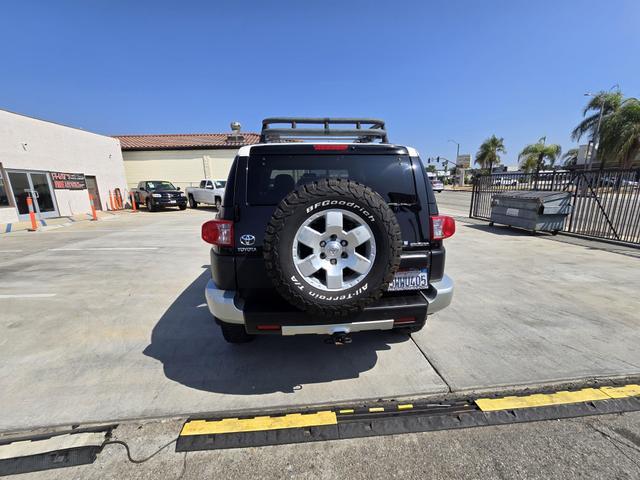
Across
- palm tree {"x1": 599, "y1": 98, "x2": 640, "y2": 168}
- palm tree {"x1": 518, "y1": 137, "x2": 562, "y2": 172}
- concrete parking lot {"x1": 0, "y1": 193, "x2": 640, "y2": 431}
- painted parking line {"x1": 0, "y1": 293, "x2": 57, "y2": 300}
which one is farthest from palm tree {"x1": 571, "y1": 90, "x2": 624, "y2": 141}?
painted parking line {"x1": 0, "y1": 293, "x2": 57, "y2": 300}

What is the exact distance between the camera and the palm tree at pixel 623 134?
20.2m

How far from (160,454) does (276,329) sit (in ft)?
3.50

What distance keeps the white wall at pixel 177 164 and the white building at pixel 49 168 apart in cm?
452

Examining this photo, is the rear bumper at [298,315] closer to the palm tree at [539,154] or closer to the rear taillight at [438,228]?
the rear taillight at [438,228]

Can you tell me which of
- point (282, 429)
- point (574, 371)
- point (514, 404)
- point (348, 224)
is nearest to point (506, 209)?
point (574, 371)

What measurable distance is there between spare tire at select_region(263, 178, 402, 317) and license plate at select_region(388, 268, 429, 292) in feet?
0.96

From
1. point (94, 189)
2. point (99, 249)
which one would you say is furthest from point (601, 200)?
point (94, 189)

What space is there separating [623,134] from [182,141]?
3316 centimetres

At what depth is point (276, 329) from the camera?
2.22 m

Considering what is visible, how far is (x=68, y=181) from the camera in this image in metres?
15.0

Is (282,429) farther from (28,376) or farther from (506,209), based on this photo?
(506,209)

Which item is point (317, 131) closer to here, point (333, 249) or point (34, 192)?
point (333, 249)

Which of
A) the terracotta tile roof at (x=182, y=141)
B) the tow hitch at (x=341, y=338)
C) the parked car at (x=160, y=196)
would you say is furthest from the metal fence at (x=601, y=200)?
the terracotta tile roof at (x=182, y=141)

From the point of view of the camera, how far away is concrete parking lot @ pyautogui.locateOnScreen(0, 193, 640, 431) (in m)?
2.43
